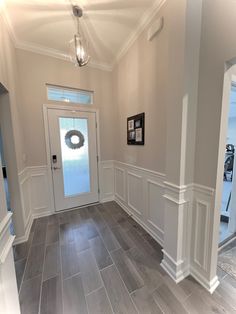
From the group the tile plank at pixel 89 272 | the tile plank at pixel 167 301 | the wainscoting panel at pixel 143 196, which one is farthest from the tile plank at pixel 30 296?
the wainscoting panel at pixel 143 196

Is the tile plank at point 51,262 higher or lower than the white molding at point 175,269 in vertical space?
lower

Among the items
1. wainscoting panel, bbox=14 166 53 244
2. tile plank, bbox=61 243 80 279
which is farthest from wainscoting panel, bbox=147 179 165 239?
wainscoting panel, bbox=14 166 53 244

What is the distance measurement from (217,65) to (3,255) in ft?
6.51

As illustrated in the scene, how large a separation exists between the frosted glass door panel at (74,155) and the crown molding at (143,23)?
1444 mm

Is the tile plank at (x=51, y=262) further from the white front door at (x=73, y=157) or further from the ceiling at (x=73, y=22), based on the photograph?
the ceiling at (x=73, y=22)

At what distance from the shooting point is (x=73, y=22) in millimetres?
1915

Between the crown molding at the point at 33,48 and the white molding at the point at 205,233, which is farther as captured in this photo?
the crown molding at the point at 33,48

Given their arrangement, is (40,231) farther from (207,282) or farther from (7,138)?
(207,282)

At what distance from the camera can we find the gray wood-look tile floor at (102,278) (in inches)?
48.3

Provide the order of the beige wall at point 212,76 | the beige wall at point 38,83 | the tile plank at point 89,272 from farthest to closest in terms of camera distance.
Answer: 1. the beige wall at point 38,83
2. the tile plank at point 89,272
3. the beige wall at point 212,76

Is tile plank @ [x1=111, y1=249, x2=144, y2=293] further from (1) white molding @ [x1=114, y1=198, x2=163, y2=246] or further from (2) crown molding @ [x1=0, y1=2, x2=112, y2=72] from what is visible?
(2) crown molding @ [x1=0, y1=2, x2=112, y2=72]

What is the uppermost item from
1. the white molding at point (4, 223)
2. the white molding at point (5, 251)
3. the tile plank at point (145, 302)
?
the white molding at point (4, 223)

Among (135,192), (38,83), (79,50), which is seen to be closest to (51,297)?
(135,192)

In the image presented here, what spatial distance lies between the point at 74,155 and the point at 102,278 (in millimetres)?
2064
